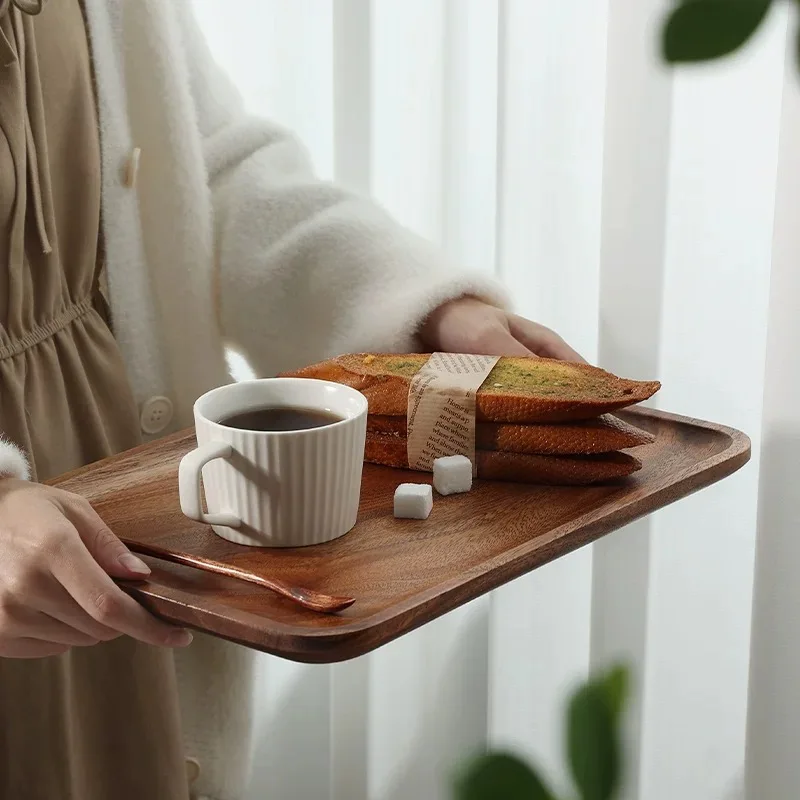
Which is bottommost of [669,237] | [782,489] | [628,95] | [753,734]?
[753,734]

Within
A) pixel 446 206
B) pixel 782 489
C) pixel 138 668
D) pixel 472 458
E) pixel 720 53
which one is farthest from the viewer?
pixel 446 206

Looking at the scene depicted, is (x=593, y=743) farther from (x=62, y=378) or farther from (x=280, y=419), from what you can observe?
(x=62, y=378)

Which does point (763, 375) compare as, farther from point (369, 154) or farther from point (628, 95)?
point (369, 154)

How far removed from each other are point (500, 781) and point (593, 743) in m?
0.01

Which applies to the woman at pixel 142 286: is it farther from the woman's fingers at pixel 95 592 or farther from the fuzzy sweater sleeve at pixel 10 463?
the woman's fingers at pixel 95 592

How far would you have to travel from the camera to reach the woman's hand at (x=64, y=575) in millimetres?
484

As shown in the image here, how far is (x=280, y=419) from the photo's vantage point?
0.60 meters

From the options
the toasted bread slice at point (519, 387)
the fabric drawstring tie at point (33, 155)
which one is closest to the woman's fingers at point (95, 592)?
the toasted bread slice at point (519, 387)

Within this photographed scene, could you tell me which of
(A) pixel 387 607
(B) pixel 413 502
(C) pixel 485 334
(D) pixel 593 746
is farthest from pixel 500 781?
(C) pixel 485 334

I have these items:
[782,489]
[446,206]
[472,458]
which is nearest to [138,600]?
[472,458]

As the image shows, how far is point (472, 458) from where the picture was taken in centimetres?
63

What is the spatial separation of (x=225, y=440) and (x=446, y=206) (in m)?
0.59

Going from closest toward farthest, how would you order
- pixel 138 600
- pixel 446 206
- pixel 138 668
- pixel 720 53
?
1. pixel 720 53
2. pixel 138 600
3. pixel 138 668
4. pixel 446 206

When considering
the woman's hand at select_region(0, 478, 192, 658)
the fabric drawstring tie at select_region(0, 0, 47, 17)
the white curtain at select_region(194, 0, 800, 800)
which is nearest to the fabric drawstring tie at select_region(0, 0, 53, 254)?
the fabric drawstring tie at select_region(0, 0, 47, 17)
